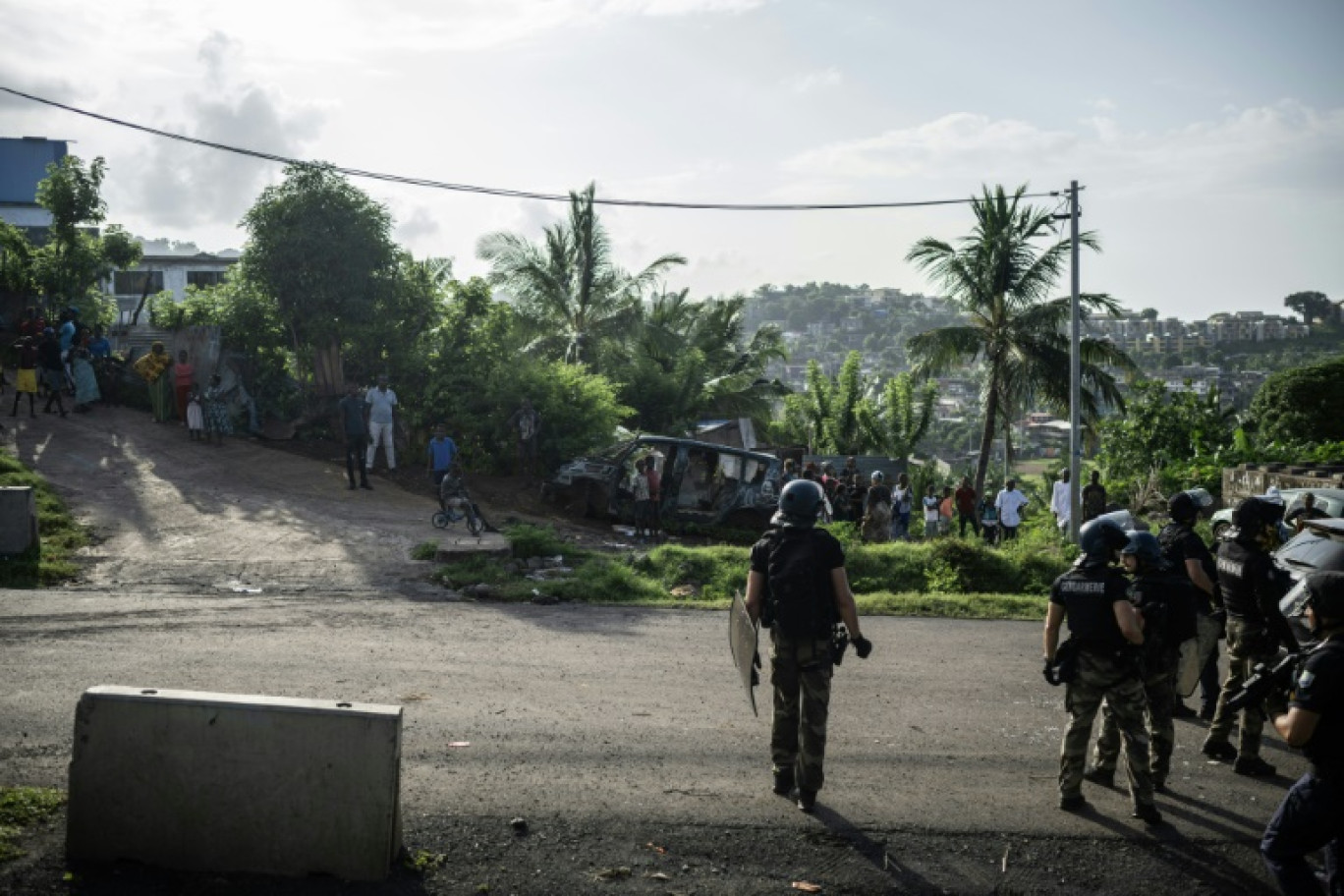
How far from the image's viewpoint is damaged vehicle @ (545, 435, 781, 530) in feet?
65.6

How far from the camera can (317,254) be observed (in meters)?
22.1

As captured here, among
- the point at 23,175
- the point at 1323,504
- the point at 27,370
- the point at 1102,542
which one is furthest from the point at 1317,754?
the point at 23,175

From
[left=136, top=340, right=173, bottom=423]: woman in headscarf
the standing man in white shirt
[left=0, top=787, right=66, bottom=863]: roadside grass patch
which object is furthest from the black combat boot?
[left=136, top=340, right=173, bottom=423]: woman in headscarf

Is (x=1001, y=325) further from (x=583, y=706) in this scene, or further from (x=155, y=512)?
(x=583, y=706)

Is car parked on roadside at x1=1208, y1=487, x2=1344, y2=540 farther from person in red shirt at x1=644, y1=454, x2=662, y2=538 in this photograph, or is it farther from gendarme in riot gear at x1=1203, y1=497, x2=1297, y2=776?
person in red shirt at x1=644, y1=454, x2=662, y2=538

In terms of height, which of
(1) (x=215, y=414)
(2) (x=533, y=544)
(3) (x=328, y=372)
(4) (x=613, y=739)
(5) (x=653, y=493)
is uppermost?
(3) (x=328, y=372)

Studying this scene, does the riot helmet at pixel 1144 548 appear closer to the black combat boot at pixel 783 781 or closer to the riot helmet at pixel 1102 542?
the riot helmet at pixel 1102 542

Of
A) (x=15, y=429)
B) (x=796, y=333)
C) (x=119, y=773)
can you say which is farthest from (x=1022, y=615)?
(x=796, y=333)

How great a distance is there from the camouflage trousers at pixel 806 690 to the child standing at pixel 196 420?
56.7 feet

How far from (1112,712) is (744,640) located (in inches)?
86.5

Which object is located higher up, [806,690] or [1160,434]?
[1160,434]

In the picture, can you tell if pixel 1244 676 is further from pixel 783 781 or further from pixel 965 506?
pixel 965 506

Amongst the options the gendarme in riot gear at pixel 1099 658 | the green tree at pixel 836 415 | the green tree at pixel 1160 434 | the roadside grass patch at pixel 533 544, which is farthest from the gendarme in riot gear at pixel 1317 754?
the green tree at pixel 836 415

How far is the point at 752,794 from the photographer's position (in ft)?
22.5
